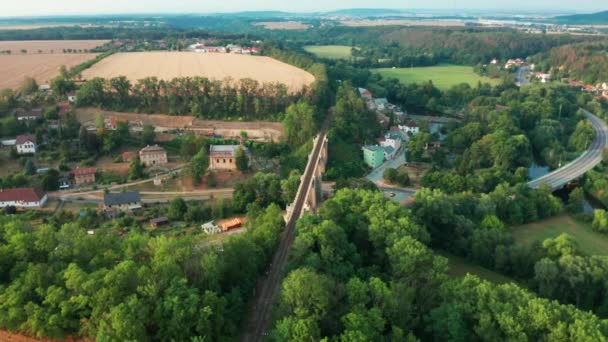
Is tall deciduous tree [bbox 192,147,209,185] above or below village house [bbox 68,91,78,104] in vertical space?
below

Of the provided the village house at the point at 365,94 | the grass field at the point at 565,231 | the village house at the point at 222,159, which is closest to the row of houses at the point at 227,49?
the village house at the point at 365,94

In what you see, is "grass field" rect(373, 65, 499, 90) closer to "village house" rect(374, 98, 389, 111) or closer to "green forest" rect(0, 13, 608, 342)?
"green forest" rect(0, 13, 608, 342)

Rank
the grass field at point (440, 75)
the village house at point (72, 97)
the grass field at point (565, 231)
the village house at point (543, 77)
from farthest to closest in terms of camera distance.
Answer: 1. the village house at point (543, 77)
2. the grass field at point (440, 75)
3. the village house at point (72, 97)
4. the grass field at point (565, 231)

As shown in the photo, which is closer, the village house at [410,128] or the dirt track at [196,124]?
the dirt track at [196,124]

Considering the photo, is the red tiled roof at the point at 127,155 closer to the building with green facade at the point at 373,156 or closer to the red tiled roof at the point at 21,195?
the red tiled roof at the point at 21,195

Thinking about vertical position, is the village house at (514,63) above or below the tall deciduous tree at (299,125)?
above

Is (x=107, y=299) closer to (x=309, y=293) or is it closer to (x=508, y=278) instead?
(x=309, y=293)

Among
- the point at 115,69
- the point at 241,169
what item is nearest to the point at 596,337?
the point at 241,169

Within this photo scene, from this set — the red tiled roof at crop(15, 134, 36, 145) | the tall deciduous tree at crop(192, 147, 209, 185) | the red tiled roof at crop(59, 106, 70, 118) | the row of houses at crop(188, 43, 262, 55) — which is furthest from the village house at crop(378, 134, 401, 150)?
the row of houses at crop(188, 43, 262, 55)
